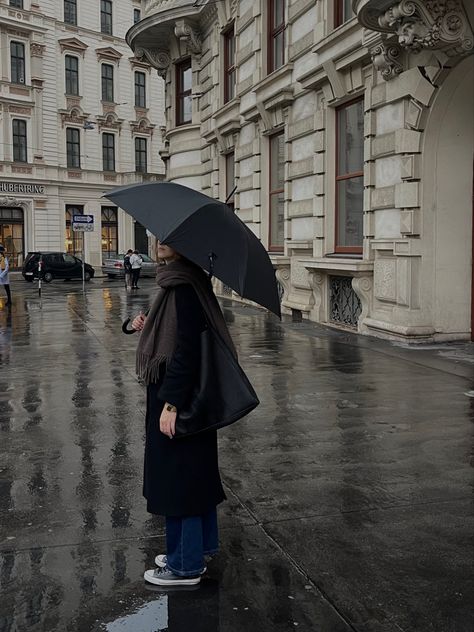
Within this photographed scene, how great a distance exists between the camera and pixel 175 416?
3.62m

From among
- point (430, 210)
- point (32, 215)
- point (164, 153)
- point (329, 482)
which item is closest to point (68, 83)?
point (32, 215)

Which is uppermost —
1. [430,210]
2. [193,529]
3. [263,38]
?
[263,38]

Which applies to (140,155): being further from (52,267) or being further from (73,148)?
(52,267)

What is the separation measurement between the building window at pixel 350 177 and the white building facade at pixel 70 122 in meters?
30.3

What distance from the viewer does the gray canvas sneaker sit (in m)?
3.78

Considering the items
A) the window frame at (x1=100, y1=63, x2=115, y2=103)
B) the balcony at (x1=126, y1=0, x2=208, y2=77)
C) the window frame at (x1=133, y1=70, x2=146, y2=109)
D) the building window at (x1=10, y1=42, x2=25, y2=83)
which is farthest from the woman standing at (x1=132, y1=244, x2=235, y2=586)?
the window frame at (x1=133, y1=70, x2=146, y2=109)

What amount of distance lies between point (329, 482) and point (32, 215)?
4351 cm

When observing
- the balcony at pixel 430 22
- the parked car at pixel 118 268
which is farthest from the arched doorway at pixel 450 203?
the parked car at pixel 118 268

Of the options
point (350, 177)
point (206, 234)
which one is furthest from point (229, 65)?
point (206, 234)

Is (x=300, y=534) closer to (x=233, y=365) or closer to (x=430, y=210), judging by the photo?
(x=233, y=365)

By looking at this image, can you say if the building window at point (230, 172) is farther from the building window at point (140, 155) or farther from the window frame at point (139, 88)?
the window frame at point (139, 88)

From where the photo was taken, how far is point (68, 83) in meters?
48.2

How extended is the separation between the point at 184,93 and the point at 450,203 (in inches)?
629

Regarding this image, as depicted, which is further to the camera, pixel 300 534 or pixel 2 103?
pixel 2 103
